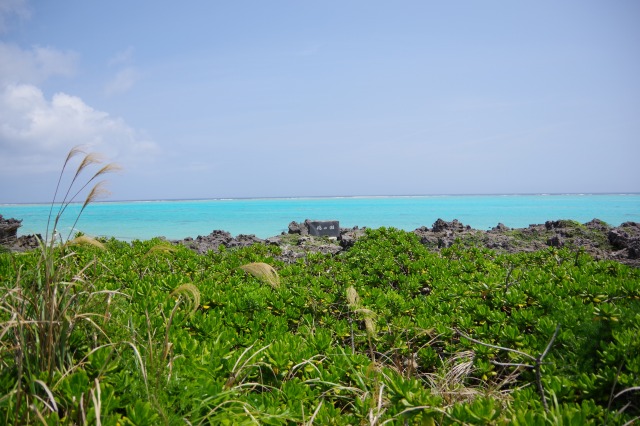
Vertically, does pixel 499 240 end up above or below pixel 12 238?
below

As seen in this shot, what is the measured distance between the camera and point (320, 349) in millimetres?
2855

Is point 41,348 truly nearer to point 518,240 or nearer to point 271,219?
point 518,240

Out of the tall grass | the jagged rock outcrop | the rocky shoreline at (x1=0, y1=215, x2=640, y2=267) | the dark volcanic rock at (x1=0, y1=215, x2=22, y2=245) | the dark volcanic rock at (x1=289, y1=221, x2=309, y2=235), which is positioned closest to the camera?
the tall grass

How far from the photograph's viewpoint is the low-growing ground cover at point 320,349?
75.2 inches

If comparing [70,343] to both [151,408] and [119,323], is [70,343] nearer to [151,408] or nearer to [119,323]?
[119,323]

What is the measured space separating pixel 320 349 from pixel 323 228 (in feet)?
39.4

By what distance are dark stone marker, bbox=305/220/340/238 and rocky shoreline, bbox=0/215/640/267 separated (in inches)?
10.0

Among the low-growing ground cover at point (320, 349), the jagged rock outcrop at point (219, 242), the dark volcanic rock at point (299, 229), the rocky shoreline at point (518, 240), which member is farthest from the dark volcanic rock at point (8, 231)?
the low-growing ground cover at point (320, 349)

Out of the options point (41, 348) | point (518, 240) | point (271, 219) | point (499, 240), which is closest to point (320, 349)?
point (41, 348)

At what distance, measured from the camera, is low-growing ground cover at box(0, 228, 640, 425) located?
191 cm

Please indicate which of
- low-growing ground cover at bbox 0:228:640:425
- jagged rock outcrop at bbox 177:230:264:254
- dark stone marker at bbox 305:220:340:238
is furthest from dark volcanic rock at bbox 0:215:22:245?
low-growing ground cover at bbox 0:228:640:425

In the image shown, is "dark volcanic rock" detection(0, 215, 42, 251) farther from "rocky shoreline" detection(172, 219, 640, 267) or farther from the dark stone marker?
the dark stone marker

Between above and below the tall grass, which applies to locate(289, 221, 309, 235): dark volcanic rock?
below

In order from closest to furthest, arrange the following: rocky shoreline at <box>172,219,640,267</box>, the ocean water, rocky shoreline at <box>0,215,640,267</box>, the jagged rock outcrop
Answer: rocky shoreline at <box>172,219,640,267</box> < rocky shoreline at <box>0,215,640,267</box> < the jagged rock outcrop < the ocean water
